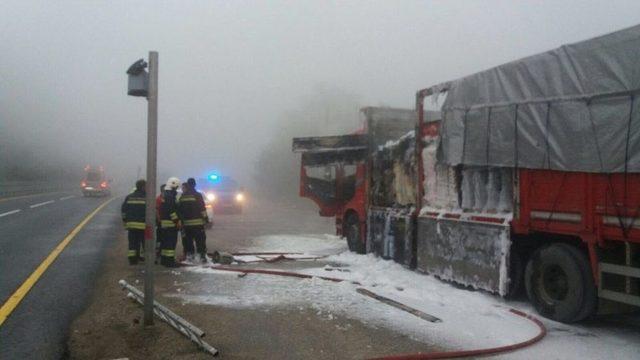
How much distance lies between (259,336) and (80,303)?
2.87 metres

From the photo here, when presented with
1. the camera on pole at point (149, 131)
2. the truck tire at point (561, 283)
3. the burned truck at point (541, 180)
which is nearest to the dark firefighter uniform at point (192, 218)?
the burned truck at point (541, 180)

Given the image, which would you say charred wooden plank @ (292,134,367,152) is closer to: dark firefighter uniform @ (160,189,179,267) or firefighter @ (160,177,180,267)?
firefighter @ (160,177,180,267)

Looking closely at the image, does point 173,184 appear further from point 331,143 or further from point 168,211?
point 331,143

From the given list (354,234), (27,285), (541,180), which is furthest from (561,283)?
(27,285)

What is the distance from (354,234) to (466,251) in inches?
182

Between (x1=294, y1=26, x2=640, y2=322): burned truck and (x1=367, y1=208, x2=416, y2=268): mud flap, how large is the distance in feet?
0.28

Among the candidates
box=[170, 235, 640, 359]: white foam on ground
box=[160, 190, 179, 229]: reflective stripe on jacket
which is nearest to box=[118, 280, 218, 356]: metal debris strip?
box=[170, 235, 640, 359]: white foam on ground

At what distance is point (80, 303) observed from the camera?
7293 millimetres

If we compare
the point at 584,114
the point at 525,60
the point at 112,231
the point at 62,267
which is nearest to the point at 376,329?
the point at 584,114

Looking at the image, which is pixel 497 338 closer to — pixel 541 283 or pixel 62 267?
pixel 541 283

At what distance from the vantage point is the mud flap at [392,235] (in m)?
9.69

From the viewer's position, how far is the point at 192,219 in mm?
10938

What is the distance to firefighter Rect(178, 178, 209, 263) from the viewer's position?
10898mm

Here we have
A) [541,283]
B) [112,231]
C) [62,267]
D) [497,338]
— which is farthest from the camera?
[112,231]
